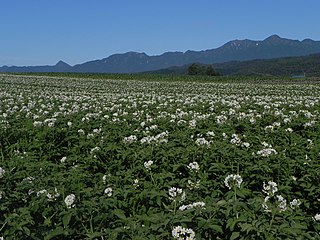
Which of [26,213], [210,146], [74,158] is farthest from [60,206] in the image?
[210,146]

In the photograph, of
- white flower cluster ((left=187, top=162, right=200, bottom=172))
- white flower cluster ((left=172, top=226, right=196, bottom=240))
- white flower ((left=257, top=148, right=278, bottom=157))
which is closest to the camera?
white flower cluster ((left=172, top=226, right=196, bottom=240))

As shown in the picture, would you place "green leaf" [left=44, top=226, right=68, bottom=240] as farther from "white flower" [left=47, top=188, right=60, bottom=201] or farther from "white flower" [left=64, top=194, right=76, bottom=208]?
"white flower" [left=47, top=188, right=60, bottom=201]

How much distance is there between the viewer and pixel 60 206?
3.87 m

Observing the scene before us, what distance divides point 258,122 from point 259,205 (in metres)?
5.82

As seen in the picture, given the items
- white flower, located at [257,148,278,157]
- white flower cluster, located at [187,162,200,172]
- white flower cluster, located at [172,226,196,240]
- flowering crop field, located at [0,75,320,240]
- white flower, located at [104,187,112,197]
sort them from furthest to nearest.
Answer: white flower, located at [257,148,278,157], white flower cluster, located at [187,162,200,172], white flower, located at [104,187,112,197], flowering crop field, located at [0,75,320,240], white flower cluster, located at [172,226,196,240]

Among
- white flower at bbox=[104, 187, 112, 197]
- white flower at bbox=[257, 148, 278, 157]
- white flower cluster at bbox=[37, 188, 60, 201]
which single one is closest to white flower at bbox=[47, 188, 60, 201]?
white flower cluster at bbox=[37, 188, 60, 201]

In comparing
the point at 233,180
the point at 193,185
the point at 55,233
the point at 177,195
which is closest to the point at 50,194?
the point at 55,233

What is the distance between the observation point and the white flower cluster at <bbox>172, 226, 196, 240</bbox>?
3072mm

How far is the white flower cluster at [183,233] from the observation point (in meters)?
3.07

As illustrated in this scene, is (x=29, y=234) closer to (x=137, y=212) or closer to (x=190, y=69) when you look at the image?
(x=137, y=212)

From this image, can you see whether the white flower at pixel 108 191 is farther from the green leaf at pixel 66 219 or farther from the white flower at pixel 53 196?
the green leaf at pixel 66 219

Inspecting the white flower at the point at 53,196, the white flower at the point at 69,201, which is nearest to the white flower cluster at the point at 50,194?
the white flower at the point at 53,196

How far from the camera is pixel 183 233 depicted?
3.11 m

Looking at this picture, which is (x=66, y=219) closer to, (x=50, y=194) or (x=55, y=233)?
(x=55, y=233)
